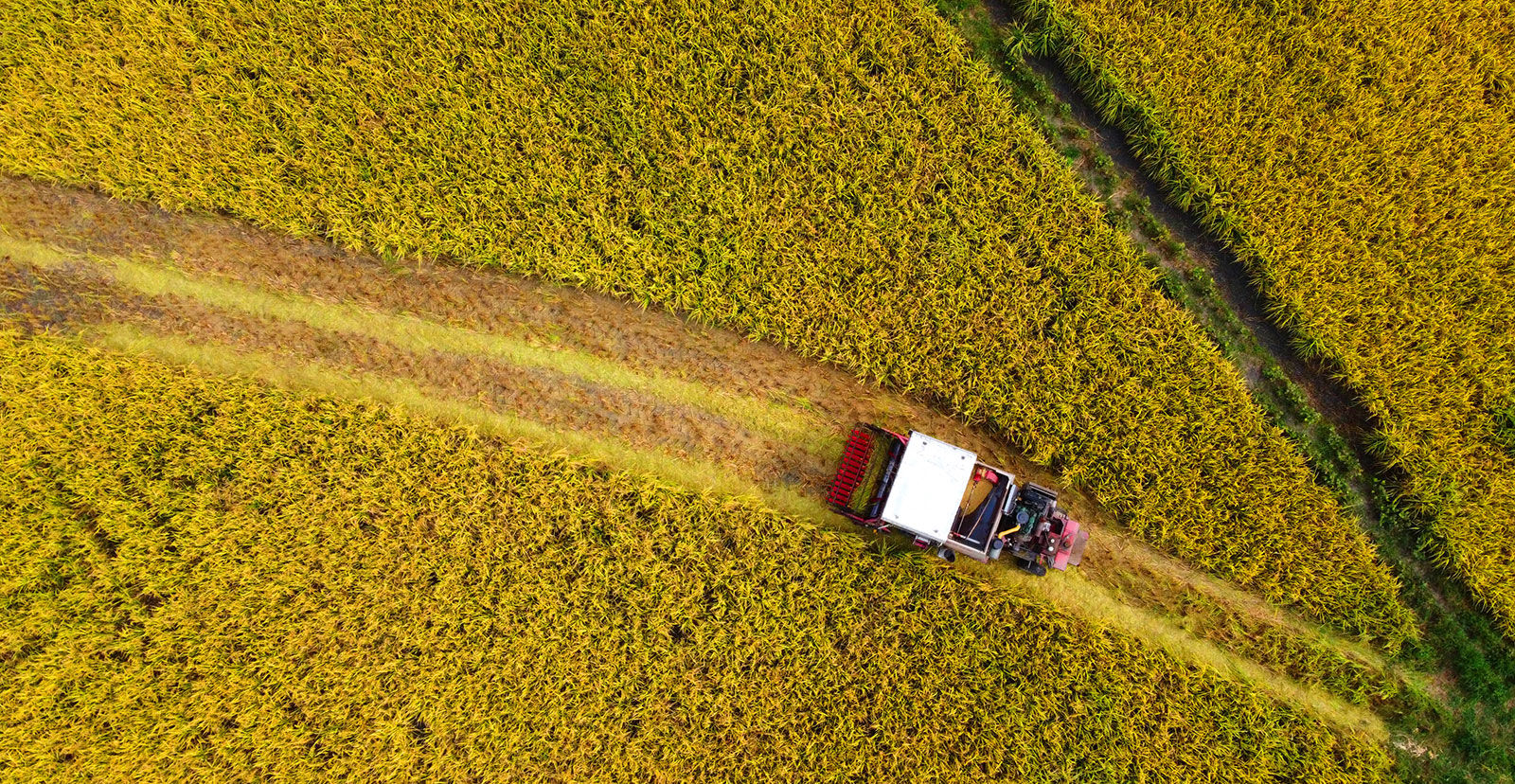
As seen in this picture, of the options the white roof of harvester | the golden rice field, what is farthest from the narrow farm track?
the white roof of harvester

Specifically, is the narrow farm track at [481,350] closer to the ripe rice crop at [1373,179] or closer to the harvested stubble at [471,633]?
the harvested stubble at [471,633]

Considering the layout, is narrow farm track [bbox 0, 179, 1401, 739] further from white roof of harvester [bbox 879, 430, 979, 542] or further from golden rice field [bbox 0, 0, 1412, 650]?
white roof of harvester [bbox 879, 430, 979, 542]

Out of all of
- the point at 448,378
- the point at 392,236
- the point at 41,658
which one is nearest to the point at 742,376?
the point at 448,378

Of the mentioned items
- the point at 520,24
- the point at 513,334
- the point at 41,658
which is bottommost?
the point at 41,658

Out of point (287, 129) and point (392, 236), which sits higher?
point (287, 129)

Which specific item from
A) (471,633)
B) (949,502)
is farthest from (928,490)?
(471,633)

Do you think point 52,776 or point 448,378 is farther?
point 448,378

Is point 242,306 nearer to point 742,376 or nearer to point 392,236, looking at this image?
point 392,236
